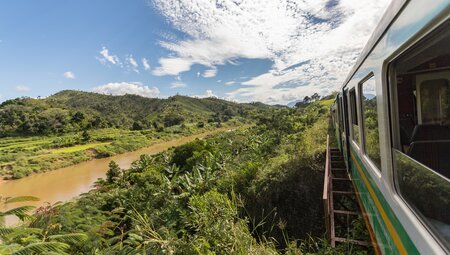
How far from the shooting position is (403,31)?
1524mm

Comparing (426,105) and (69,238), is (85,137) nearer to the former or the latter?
(69,238)

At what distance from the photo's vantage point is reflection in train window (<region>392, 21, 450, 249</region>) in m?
1.42

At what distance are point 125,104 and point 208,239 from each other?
104 m

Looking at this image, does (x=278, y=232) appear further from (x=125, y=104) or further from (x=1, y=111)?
(x=125, y=104)

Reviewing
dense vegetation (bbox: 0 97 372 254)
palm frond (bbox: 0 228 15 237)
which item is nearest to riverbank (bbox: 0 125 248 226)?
dense vegetation (bbox: 0 97 372 254)

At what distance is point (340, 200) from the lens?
7023 mm

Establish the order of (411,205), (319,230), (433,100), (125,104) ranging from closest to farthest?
(411,205)
(433,100)
(319,230)
(125,104)

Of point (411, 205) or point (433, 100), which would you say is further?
point (433, 100)

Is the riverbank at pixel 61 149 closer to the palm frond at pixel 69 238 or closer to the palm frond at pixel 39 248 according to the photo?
the palm frond at pixel 69 238

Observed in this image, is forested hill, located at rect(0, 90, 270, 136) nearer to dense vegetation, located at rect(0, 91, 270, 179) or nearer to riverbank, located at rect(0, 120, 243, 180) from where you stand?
dense vegetation, located at rect(0, 91, 270, 179)

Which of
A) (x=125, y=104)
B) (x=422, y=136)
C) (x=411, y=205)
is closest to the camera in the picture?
(x=411, y=205)

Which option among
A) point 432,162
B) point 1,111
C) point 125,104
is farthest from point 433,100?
point 125,104

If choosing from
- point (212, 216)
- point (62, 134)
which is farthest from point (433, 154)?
point (62, 134)

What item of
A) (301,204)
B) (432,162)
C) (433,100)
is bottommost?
(301,204)
